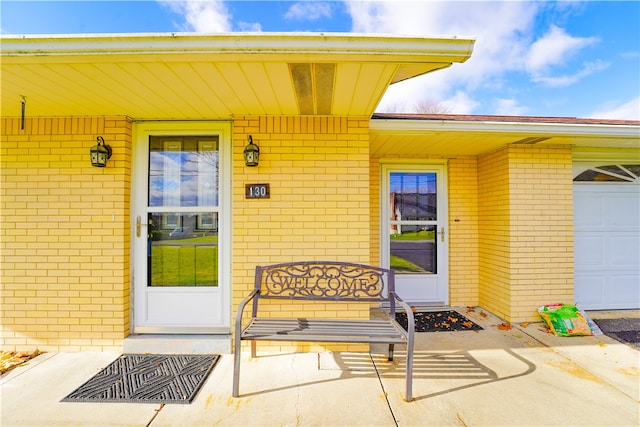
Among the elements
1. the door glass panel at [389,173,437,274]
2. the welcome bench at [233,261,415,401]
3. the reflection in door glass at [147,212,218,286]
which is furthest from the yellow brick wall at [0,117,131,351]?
the door glass panel at [389,173,437,274]

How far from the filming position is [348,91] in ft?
7.67

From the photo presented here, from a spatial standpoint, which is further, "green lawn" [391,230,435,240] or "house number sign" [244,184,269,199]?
"green lawn" [391,230,435,240]

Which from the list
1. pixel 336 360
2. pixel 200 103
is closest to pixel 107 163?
pixel 200 103

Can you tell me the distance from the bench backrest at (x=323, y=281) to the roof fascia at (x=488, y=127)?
62.1 inches

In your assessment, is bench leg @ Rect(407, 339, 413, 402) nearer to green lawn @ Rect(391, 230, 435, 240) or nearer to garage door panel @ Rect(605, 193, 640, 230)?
green lawn @ Rect(391, 230, 435, 240)

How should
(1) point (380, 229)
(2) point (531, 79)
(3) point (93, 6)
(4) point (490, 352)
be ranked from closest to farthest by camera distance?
1. (4) point (490, 352)
2. (3) point (93, 6)
3. (1) point (380, 229)
4. (2) point (531, 79)

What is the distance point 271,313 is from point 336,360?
0.77 meters

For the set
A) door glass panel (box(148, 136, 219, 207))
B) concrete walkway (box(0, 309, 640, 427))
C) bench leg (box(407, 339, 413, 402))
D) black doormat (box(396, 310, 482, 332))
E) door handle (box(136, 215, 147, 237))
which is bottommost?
concrete walkway (box(0, 309, 640, 427))

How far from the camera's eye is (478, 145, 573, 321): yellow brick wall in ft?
12.0

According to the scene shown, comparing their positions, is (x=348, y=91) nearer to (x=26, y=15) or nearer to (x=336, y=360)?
(x=336, y=360)

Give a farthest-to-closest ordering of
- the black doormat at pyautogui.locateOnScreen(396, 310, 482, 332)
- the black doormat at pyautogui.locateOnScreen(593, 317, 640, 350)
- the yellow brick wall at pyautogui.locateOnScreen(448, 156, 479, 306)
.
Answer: the yellow brick wall at pyautogui.locateOnScreen(448, 156, 479, 306)
the black doormat at pyautogui.locateOnScreen(396, 310, 482, 332)
the black doormat at pyautogui.locateOnScreen(593, 317, 640, 350)

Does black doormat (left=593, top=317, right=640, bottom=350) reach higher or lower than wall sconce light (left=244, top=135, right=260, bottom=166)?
lower

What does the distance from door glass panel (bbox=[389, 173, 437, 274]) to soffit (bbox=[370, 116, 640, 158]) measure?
779 mm

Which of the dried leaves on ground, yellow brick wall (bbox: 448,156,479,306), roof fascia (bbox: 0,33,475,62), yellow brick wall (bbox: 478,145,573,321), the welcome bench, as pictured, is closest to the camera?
roof fascia (bbox: 0,33,475,62)
